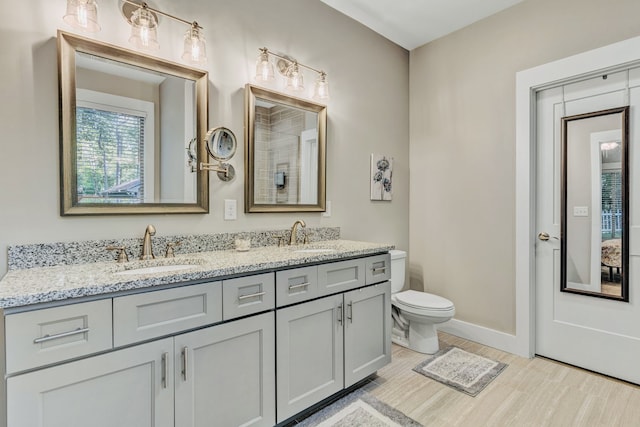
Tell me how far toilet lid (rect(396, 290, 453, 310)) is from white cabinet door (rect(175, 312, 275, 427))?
4.52 feet

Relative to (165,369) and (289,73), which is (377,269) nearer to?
(165,369)

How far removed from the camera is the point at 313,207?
2473mm

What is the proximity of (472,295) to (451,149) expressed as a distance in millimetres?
1315

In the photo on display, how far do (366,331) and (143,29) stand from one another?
2.06 metres

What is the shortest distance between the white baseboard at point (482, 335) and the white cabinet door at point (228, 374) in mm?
2015

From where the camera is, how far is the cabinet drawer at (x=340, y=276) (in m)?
1.80

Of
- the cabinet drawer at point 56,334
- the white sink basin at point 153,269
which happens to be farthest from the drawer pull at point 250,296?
the cabinet drawer at point 56,334

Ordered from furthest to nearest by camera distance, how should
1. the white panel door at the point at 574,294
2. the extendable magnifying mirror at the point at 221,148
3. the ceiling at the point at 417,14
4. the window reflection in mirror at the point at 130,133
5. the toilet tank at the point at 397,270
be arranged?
1. the toilet tank at the point at 397,270
2. the ceiling at the point at 417,14
3. the white panel door at the point at 574,294
4. the extendable magnifying mirror at the point at 221,148
5. the window reflection in mirror at the point at 130,133

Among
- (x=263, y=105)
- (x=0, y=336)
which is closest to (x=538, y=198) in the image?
(x=263, y=105)

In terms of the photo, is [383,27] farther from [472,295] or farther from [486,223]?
[472,295]

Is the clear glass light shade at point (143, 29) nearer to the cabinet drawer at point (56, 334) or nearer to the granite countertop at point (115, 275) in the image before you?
the granite countertop at point (115, 275)

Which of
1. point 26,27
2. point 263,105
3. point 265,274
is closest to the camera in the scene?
point 26,27

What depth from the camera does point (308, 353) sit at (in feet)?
5.69

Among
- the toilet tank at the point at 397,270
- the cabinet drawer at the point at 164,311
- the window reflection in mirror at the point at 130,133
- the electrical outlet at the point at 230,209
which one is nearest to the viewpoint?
Answer: the cabinet drawer at the point at 164,311
